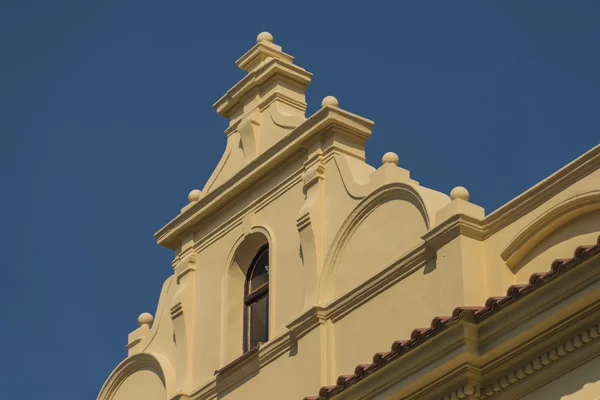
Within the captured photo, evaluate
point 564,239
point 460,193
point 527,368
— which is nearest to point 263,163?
point 460,193

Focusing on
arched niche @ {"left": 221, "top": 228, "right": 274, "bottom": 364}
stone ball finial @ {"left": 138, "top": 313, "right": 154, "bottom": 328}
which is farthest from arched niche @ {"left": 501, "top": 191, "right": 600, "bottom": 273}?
stone ball finial @ {"left": 138, "top": 313, "right": 154, "bottom": 328}

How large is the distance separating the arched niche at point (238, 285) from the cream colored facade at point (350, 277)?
3cm

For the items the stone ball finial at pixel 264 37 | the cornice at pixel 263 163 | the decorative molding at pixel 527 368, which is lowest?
the decorative molding at pixel 527 368

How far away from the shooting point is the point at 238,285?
26.5 metres

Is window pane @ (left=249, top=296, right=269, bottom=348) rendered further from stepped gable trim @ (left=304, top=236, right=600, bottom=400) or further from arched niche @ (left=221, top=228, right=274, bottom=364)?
stepped gable trim @ (left=304, top=236, right=600, bottom=400)

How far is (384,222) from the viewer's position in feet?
76.9

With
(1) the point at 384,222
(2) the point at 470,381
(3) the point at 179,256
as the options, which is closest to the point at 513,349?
(2) the point at 470,381

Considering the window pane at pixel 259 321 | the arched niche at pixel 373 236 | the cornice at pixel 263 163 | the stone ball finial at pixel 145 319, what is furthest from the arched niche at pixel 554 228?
the stone ball finial at pixel 145 319

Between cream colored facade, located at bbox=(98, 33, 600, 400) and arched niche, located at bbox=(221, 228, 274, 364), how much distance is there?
3cm

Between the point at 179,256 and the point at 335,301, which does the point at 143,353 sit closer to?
the point at 179,256

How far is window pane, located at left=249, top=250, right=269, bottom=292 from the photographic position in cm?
2619

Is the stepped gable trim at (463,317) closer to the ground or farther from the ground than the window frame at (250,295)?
closer to the ground

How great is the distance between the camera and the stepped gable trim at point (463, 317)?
63.1 ft

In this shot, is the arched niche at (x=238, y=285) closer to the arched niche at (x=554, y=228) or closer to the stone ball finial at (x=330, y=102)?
the stone ball finial at (x=330, y=102)
